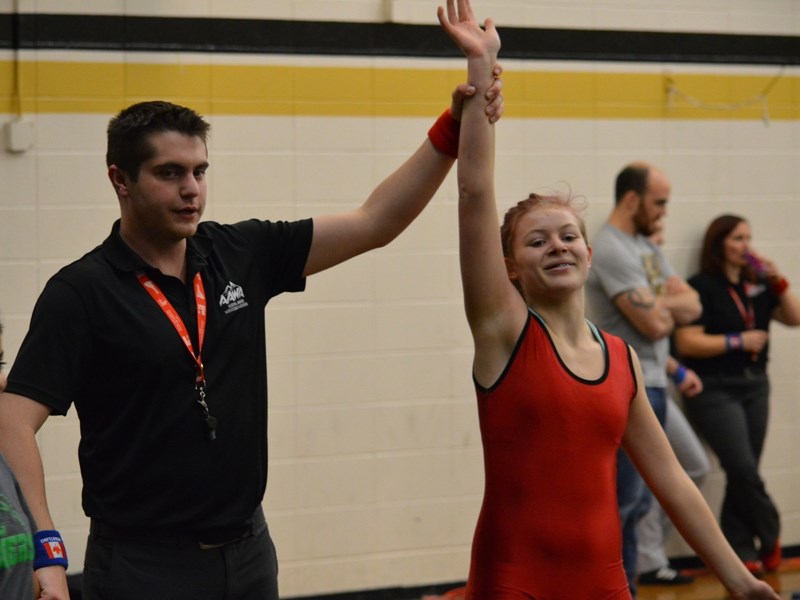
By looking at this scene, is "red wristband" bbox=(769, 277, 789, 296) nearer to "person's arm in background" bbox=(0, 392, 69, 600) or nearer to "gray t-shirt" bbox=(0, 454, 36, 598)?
"person's arm in background" bbox=(0, 392, 69, 600)

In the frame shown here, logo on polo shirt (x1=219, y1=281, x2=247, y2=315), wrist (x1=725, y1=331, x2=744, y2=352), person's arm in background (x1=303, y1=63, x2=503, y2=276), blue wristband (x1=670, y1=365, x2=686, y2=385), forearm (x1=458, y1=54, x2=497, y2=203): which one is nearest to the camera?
forearm (x1=458, y1=54, x2=497, y2=203)

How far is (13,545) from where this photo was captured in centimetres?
291

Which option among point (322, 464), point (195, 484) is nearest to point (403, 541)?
point (322, 464)

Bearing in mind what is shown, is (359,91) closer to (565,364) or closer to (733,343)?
(733,343)

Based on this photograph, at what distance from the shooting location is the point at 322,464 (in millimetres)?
6555

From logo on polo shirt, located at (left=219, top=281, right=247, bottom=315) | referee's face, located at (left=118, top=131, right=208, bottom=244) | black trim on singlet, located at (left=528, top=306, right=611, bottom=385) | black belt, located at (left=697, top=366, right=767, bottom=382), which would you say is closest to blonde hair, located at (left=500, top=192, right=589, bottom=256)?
black trim on singlet, located at (left=528, top=306, right=611, bottom=385)

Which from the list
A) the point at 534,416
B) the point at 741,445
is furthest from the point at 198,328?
the point at 741,445

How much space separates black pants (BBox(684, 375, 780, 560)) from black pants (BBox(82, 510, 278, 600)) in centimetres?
418

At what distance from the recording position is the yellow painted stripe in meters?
6.03

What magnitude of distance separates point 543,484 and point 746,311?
13.7ft

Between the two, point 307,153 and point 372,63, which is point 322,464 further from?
point 372,63

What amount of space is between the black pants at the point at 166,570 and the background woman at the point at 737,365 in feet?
13.7

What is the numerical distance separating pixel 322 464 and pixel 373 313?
77cm

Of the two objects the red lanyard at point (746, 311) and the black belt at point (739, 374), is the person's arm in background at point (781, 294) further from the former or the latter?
the black belt at point (739, 374)
